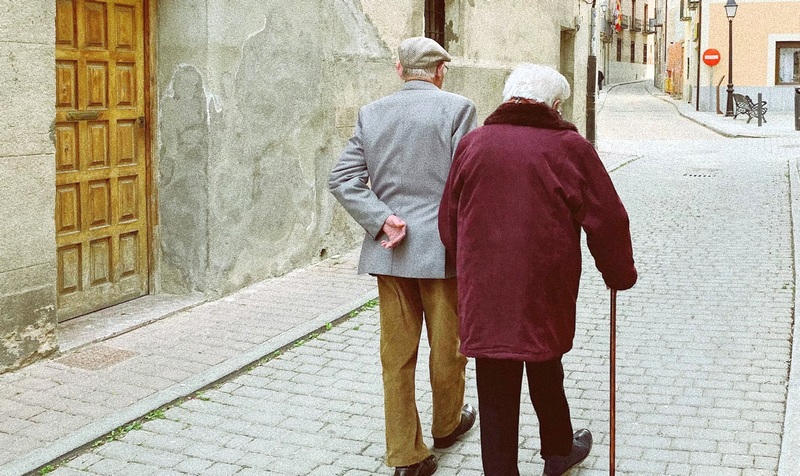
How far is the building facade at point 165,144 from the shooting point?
587 cm

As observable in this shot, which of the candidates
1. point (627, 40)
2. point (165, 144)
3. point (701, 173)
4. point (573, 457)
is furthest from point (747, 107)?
point (627, 40)

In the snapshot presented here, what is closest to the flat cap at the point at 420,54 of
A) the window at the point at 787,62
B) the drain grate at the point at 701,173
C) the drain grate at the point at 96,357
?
the drain grate at the point at 96,357

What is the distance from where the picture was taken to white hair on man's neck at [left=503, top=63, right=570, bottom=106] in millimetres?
3641

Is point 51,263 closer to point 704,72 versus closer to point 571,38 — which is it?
point 571,38

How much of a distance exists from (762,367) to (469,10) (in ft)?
25.1

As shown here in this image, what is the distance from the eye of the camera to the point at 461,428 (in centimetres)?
475

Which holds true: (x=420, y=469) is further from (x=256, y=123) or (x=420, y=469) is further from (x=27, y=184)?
(x=256, y=123)

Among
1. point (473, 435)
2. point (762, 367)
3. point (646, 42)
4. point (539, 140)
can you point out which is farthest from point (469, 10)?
point (646, 42)

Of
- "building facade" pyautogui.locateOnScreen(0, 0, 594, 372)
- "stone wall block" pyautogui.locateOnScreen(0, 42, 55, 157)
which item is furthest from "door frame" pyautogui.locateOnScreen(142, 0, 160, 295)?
"stone wall block" pyautogui.locateOnScreen(0, 42, 55, 157)

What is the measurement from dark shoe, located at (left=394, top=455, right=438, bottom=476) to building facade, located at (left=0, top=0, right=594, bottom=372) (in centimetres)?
262

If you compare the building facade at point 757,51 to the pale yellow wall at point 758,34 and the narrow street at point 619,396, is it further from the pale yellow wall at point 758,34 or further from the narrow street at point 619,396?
the narrow street at point 619,396

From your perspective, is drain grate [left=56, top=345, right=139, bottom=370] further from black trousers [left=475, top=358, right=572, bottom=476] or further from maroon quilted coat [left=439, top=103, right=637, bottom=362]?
maroon quilted coat [left=439, top=103, right=637, bottom=362]

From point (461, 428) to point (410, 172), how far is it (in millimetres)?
1271

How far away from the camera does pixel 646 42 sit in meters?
91.6
